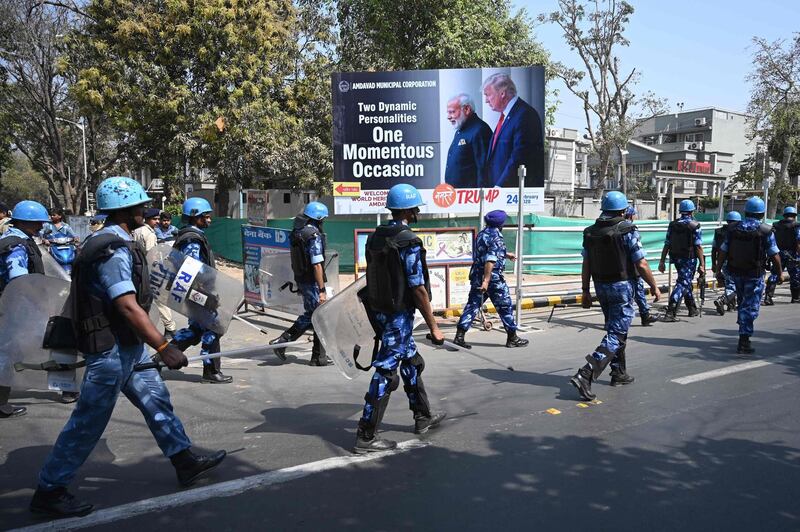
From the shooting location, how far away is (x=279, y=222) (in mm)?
18797

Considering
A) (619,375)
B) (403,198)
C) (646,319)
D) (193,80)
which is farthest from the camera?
(193,80)

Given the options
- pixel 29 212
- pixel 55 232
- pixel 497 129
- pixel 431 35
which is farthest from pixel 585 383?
pixel 431 35

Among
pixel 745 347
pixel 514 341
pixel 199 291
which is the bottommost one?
pixel 514 341

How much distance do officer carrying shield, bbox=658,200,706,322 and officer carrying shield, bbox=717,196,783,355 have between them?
2.15m

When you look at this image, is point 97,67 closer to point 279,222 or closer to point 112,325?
point 279,222

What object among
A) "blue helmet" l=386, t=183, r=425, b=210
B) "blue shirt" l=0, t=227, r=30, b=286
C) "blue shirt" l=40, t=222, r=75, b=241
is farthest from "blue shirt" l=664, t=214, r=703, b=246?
"blue shirt" l=40, t=222, r=75, b=241

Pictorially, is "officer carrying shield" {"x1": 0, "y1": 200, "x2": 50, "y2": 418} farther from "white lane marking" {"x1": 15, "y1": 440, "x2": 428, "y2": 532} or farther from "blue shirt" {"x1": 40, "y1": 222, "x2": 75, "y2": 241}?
"blue shirt" {"x1": 40, "y1": 222, "x2": 75, "y2": 241}

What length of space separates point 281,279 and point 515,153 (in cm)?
566

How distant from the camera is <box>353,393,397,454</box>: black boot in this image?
4316mm

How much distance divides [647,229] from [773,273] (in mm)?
3547

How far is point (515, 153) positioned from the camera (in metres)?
12.6

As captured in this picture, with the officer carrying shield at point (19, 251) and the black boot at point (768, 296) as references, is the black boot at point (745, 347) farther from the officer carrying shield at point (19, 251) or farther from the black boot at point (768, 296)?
the officer carrying shield at point (19, 251)

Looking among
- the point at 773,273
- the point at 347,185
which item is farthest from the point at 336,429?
the point at 773,273

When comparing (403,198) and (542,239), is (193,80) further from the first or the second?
(403,198)
